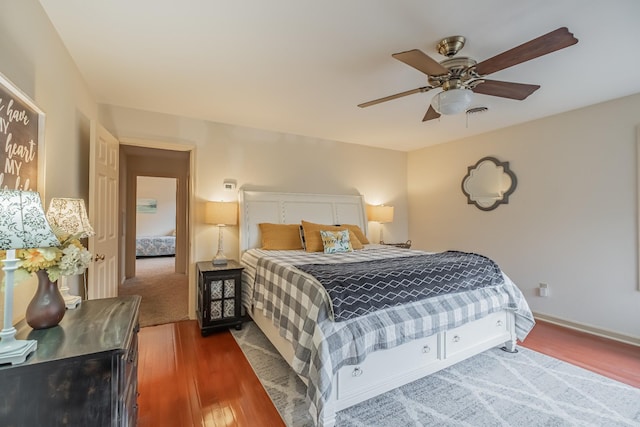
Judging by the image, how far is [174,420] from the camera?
1.81 metres

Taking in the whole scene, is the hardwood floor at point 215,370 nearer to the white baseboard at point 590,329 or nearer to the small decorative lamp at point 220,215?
the white baseboard at point 590,329

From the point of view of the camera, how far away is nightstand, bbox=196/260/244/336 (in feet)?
9.95

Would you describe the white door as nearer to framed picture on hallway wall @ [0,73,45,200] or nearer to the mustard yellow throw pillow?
framed picture on hallway wall @ [0,73,45,200]

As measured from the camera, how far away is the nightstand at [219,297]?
3.03m

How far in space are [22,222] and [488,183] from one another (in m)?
4.67

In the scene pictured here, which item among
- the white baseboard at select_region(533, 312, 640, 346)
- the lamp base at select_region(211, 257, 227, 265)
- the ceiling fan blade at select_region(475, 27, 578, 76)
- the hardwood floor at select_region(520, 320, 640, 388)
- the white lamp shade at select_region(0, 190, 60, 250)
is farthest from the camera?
the lamp base at select_region(211, 257, 227, 265)

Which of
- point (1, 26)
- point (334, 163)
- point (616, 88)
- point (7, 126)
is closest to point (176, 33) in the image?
point (1, 26)

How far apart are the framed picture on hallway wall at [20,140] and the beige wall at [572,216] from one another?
185 inches

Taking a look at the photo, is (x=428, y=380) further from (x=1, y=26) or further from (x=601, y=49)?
(x=1, y=26)

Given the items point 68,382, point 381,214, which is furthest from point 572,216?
point 68,382

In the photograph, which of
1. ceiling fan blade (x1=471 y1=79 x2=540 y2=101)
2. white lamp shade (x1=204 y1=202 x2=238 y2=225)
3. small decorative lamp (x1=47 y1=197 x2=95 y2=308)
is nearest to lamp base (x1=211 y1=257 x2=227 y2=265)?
white lamp shade (x1=204 y1=202 x2=238 y2=225)

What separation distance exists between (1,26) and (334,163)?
3.73 metres

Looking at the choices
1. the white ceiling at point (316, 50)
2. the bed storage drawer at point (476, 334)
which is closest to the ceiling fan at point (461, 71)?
the white ceiling at point (316, 50)

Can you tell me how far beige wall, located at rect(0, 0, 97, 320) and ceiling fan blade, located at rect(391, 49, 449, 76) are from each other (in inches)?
76.3
